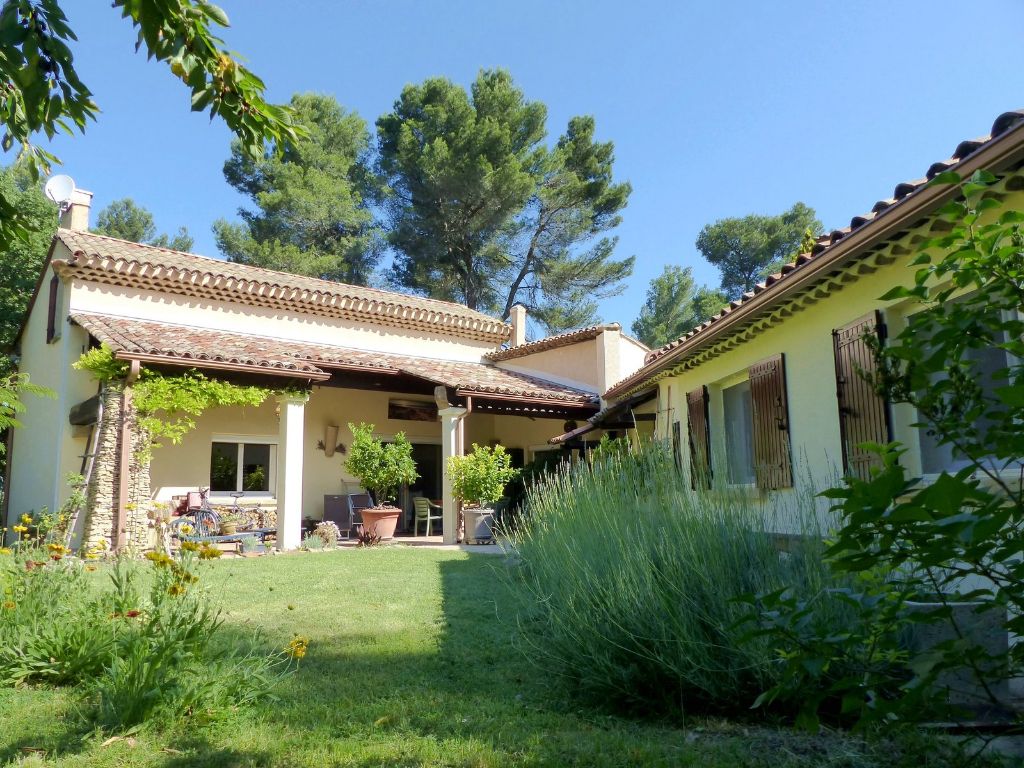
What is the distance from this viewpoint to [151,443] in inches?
438

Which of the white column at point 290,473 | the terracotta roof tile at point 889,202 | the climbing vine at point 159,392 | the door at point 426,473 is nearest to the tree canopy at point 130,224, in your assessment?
the door at point 426,473

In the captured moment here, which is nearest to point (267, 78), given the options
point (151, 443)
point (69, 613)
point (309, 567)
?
point (69, 613)

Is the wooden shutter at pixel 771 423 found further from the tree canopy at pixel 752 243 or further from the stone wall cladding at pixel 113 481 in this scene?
the tree canopy at pixel 752 243

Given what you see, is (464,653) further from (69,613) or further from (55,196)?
(55,196)

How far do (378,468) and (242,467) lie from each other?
3118 mm

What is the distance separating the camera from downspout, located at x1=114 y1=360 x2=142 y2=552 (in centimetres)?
1044

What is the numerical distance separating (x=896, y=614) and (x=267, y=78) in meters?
3.15

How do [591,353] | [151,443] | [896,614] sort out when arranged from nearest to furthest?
[896,614] < [151,443] < [591,353]

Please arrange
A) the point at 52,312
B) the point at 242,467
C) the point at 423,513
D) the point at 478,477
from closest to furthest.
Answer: the point at 478,477 < the point at 52,312 < the point at 242,467 < the point at 423,513

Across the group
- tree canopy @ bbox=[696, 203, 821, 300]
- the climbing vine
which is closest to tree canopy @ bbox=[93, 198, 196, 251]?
the climbing vine

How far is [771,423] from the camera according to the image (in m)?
7.39

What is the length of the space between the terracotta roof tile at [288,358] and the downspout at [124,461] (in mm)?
500

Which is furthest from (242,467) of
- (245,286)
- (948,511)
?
(948,511)

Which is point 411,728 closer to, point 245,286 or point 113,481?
point 113,481
